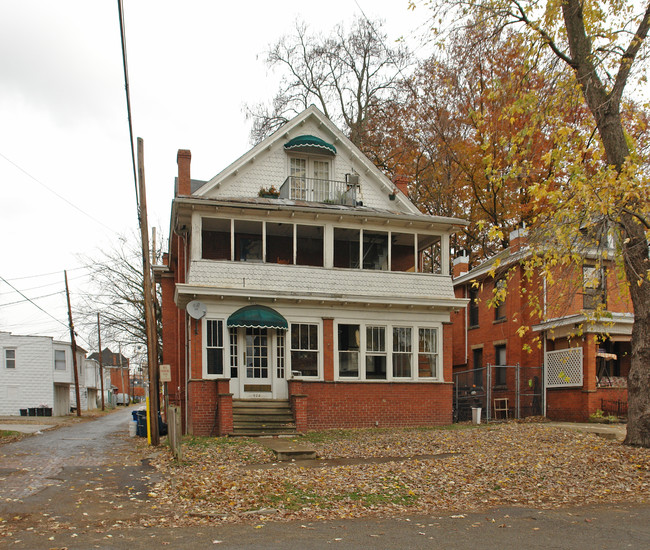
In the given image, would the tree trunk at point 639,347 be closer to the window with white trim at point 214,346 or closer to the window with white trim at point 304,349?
the window with white trim at point 304,349

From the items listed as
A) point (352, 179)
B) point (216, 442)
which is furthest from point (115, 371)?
point (216, 442)

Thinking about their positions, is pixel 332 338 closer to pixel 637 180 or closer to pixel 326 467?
pixel 326 467

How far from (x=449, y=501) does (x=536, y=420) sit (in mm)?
14537

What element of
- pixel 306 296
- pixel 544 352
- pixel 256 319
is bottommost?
pixel 544 352

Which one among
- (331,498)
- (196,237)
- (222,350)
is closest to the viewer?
(331,498)

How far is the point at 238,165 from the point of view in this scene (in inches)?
840

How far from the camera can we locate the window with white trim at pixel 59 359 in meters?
50.6

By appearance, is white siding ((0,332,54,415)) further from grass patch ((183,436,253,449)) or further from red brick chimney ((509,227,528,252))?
red brick chimney ((509,227,528,252))

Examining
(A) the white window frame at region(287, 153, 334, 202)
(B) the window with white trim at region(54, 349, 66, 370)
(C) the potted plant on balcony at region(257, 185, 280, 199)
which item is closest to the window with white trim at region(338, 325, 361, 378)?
(A) the white window frame at region(287, 153, 334, 202)

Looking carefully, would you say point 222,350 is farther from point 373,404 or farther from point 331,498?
point 331,498

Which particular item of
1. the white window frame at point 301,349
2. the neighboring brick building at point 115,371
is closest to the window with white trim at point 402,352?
the white window frame at point 301,349

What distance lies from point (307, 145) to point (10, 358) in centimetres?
→ 3645

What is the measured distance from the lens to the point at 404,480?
10.7 metres

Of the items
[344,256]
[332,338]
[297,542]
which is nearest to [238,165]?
[344,256]
